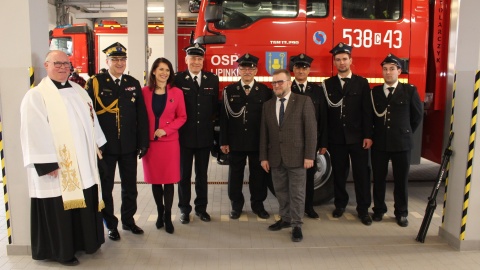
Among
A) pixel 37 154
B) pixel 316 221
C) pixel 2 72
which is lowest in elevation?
pixel 316 221

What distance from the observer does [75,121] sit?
325cm

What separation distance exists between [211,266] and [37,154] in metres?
1.56

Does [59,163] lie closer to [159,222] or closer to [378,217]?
[159,222]

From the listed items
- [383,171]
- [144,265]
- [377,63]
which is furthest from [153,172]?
[377,63]

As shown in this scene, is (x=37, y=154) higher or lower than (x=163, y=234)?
higher

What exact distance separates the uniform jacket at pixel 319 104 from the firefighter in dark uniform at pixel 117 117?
155 centimetres

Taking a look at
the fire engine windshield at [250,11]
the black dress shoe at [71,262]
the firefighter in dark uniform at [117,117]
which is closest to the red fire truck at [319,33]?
the fire engine windshield at [250,11]

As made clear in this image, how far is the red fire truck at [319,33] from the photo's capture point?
4.39m

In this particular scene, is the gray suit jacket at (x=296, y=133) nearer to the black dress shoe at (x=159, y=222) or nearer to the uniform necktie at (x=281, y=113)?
the uniform necktie at (x=281, y=113)

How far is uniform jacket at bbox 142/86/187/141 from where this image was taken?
12.7 feet

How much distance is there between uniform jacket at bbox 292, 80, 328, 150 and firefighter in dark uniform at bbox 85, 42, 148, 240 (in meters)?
1.55

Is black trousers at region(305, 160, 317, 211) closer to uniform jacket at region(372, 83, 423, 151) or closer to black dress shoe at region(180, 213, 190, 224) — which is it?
uniform jacket at region(372, 83, 423, 151)

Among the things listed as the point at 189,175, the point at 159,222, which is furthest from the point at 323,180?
the point at 159,222

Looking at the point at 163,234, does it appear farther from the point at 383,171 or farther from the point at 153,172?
the point at 383,171
